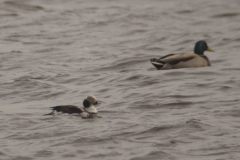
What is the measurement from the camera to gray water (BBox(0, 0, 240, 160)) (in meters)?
7.56

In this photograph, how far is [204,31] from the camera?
71.5 ft

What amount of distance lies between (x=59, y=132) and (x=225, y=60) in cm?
917

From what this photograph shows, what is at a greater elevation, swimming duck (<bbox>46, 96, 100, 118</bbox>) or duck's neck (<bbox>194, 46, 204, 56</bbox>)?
duck's neck (<bbox>194, 46, 204, 56</bbox>)

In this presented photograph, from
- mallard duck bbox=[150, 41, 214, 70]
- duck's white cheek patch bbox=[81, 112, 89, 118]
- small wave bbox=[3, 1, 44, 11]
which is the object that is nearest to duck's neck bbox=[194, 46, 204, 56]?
mallard duck bbox=[150, 41, 214, 70]

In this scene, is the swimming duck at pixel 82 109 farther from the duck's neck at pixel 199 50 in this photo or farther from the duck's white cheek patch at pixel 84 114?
the duck's neck at pixel 199 50

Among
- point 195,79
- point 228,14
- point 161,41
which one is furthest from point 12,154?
point 228,14

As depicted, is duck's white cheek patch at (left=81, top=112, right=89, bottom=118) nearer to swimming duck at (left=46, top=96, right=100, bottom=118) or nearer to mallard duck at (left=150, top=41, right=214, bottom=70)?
swimming duck at (left=46, top=96, right=100, bottom=118)

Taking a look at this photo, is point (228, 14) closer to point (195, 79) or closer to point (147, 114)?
point (195, 79)

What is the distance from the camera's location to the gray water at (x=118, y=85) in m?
7.56

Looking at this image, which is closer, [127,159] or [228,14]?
[127,159]

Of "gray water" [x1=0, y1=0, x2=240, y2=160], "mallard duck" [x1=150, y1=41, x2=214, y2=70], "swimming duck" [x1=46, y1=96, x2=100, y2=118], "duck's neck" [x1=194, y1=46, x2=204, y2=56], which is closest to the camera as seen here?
"gray water" [x1=0, y1=0, x2=240, y2=160]

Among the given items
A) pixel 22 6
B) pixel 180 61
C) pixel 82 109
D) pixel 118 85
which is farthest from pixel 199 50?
pixel 22 6

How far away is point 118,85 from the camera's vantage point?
486 inches

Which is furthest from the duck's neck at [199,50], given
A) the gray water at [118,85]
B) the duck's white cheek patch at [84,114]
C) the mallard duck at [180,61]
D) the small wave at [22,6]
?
the small wave at [22,6]
